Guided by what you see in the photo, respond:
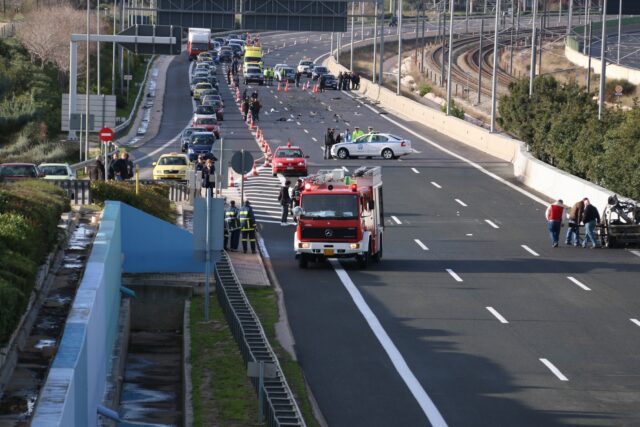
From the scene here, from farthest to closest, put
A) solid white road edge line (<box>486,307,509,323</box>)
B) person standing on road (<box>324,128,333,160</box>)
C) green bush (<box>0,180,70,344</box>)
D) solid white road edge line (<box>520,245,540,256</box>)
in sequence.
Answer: person standing on road (<box>324,128,333,160</box>)
solid white road edge line (<box>520,245,540,256</box>)
solid white road edge line (<box>486,307,509,323</box>)
green bush (<box>0,180,70,344</box>)

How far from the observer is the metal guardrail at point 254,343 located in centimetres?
1830

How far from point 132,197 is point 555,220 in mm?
11236

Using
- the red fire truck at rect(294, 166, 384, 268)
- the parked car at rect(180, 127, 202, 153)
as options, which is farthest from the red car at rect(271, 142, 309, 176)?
the red fire truck at rect(294, 166, 384, 268)

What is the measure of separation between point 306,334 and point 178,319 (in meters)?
4.23

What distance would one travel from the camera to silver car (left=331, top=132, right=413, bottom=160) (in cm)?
6228

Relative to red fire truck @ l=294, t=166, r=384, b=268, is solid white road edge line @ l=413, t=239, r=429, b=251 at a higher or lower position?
lower

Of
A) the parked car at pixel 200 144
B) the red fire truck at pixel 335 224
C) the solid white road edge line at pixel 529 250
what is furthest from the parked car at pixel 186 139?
the red fire truck at pixel 335 224

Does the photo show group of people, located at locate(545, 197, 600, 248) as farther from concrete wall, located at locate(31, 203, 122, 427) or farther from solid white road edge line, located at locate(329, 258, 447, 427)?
concrete wall, located at locate(31, 203, 122, 427)

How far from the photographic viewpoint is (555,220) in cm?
3788

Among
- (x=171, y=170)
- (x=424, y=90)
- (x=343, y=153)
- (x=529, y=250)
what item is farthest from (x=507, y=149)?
(x=424, y=90)

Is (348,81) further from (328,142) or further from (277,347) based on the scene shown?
(277,347)

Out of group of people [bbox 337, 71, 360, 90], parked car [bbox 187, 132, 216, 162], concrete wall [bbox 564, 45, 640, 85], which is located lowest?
parked car [bbox 187, 132, 216, 162]

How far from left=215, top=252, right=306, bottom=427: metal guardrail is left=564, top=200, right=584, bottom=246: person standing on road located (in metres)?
10.0

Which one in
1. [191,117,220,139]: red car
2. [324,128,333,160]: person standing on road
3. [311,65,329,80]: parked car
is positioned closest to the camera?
[324,128,333,160]: person standing on road
